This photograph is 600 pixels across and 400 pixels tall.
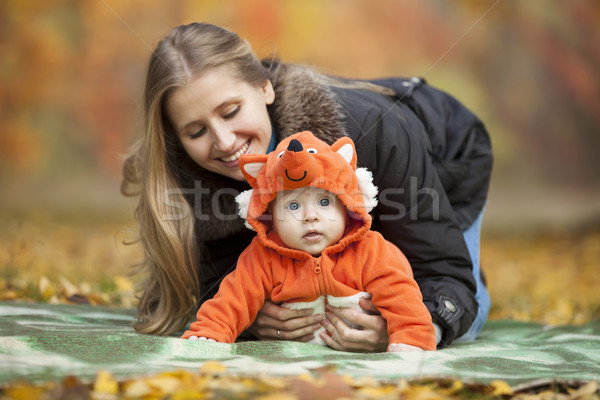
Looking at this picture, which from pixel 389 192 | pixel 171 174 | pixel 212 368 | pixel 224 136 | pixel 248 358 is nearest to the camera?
pixel 212 368

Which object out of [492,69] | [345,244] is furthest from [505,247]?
[345,244]

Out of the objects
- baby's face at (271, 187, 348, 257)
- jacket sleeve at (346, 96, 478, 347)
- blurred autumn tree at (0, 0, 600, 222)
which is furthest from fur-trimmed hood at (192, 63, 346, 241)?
blurred autumn tree at (0, 0, 600, 222)

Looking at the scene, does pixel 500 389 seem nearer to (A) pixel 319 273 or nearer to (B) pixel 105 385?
(A) pixel 319 273

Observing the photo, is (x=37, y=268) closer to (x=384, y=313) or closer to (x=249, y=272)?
(x=249, y=272)

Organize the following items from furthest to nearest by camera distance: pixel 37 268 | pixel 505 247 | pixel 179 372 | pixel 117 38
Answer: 1. pixel 117 38
2. pixel 505 247
3. pixel 37 268
4. pixel 179 372

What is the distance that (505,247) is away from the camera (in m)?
6.79

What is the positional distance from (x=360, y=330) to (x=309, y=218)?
0.47m

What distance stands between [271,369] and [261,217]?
0.64 meters

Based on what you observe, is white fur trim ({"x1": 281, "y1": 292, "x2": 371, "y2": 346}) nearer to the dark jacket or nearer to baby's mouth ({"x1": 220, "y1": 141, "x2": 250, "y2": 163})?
the dark jacket

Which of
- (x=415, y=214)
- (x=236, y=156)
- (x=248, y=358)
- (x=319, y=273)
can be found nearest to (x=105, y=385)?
(x=248, y=358)

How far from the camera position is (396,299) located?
87.9 inches

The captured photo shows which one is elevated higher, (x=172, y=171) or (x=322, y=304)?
(x=172, y=171)

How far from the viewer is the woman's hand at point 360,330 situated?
7.57 feet

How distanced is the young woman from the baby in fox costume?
0.11m
